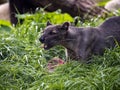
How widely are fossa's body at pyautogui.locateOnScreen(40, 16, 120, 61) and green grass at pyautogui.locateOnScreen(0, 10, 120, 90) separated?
0.47 ft

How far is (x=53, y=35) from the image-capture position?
6.25 meters

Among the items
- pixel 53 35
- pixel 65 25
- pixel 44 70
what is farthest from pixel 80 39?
pixel 44 70

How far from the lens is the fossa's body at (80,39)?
6266mm

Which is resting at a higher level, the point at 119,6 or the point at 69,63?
the point at 119,6

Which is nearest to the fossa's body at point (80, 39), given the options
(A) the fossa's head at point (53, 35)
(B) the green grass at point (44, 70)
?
(A) the fossa's head at point (53, 35)

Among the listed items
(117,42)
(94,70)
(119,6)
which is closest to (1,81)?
(94,70)

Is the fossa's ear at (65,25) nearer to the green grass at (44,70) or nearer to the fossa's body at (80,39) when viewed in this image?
the fossa's body at (80,39)

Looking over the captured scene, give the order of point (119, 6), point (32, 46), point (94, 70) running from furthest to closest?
point (119, 6) → point (32, 46) → point (94, 70)

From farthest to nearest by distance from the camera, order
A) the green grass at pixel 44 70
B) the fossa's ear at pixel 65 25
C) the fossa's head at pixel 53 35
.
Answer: the fossa's ear at pixel 65 25 → the fossa's head at pixel 53 35 → the green grass at pixel 44 70

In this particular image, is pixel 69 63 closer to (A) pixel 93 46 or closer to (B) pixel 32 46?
(A) pixel 93 46

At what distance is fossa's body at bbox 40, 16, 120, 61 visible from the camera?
6.27 m

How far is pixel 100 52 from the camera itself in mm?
6500

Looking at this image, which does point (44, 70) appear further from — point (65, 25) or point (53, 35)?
point (65, 25)

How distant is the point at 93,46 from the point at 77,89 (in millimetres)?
1157
